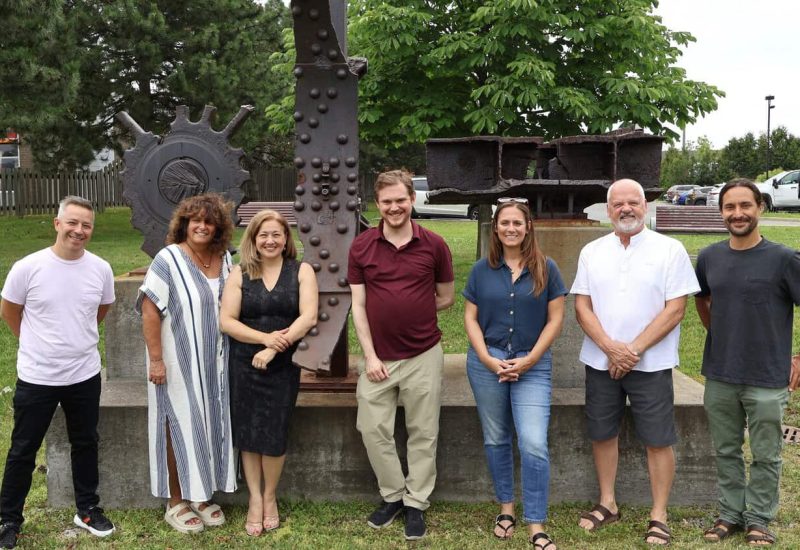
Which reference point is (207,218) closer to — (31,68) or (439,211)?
(31,68)

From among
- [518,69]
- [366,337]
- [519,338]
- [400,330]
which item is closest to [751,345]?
[519,338]

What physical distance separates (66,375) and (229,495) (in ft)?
3.74

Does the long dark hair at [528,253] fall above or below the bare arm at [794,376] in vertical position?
above

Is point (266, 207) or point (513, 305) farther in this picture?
point (266, 207)

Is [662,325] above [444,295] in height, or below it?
below

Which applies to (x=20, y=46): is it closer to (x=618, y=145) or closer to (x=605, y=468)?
(x=618, y=145)

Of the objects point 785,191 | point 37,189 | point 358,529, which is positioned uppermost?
point 785,191

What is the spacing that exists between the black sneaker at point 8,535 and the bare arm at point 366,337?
6.03 ft

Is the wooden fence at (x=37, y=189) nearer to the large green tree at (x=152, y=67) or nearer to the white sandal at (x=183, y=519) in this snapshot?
the large green tree at (x=152, y=67)

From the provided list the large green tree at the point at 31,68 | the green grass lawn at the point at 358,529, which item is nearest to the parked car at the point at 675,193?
the large green tree at the point at 31,68

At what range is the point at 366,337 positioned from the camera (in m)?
3.60

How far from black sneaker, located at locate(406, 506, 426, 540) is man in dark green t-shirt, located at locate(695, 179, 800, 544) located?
1.46 m

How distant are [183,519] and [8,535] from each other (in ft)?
2.61

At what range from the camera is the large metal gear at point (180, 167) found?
4.48 m
